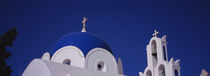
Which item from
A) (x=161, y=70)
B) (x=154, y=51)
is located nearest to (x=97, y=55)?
(x=154, y=51)

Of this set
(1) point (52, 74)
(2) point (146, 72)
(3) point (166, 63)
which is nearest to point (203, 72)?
(3) point (166, 63)

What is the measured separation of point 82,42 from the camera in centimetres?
1764

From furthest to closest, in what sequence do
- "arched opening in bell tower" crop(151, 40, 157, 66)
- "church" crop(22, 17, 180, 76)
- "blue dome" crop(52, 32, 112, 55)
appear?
"blue dome" crop(52, 32, 112, 55) < "arched opening in bell tower" crop(151, 40, 157, 66) < "church" crop(22, 17, 180, 76)

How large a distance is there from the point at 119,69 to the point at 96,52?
217 cm

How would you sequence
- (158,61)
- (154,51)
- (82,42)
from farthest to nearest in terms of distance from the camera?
(82,42), (154,51), (158,61)

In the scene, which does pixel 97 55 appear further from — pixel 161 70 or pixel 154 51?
pixel 161 70

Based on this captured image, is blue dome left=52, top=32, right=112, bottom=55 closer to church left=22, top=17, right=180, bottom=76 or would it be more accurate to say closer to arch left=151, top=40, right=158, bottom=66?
church left=22, top=17, right=180, bottom=76

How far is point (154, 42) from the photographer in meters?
17.5

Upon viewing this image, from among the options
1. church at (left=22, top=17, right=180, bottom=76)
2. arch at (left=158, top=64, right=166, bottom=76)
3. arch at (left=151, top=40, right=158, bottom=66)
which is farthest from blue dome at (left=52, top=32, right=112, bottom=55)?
arch at (left=158, top=64, right=166, bottom=76)

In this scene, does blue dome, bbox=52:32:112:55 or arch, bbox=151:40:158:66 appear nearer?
arch, bbox=151:40:158:66

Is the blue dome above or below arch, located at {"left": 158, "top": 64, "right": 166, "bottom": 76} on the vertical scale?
above

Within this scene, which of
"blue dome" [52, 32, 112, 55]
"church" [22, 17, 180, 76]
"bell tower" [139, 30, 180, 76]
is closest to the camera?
"bell tower" [139, 30, 180, 76]

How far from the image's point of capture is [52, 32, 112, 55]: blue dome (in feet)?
57.5

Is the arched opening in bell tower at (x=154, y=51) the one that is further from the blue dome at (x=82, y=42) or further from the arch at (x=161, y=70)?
the blue dome at (x=82, y=42)
